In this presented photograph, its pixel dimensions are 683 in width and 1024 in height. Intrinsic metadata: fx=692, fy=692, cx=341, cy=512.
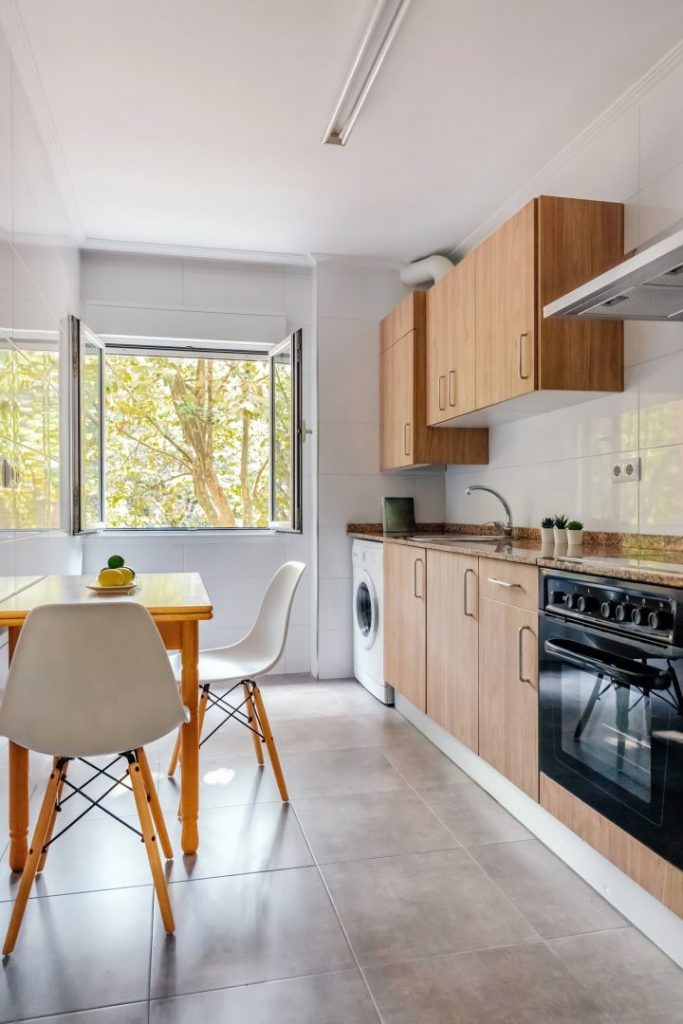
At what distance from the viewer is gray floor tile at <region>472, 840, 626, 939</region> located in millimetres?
1785

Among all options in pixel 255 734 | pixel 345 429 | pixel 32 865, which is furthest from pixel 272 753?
pixel 345 429

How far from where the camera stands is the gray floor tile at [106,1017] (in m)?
1.44

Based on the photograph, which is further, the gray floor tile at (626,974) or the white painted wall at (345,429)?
the white painted wall at (345,429)

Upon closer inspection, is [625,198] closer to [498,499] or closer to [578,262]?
[578,262]

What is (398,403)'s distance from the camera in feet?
13.5

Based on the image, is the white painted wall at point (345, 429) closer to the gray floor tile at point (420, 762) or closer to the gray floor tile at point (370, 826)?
the gray floor tile at point (420, 762)

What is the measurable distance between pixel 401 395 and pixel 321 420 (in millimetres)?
610

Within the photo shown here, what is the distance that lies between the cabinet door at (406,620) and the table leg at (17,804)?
1.72 meters

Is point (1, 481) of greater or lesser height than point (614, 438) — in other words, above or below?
below

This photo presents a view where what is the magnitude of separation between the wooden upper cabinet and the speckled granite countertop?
27.4 inches

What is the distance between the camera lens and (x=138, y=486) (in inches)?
229

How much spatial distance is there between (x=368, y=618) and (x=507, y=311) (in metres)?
2.00

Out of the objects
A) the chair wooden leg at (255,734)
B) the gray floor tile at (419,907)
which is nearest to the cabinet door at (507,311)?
the chair wooden leg at (255,734)

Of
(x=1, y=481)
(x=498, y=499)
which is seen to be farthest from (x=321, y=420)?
(x=1, y=481)
